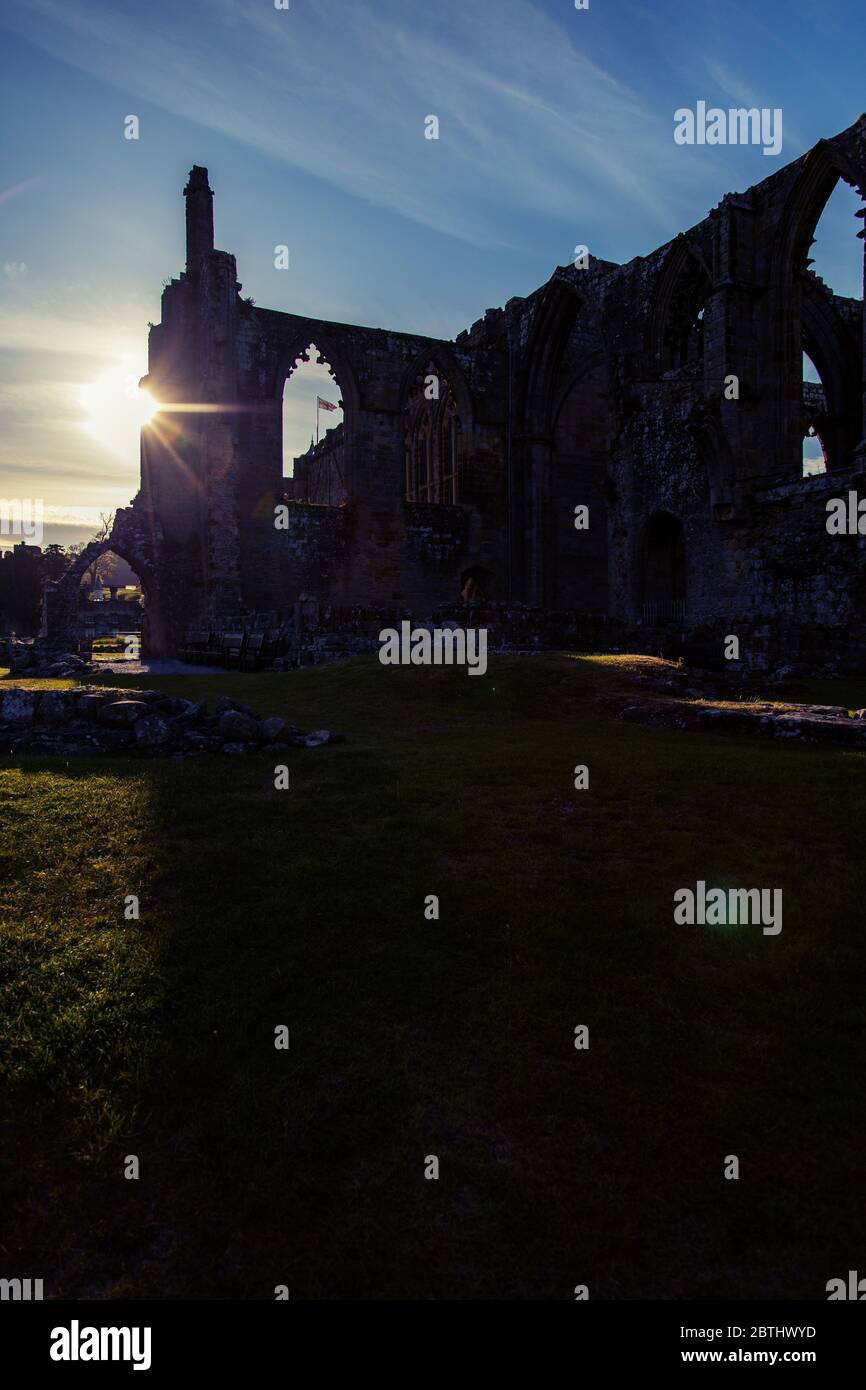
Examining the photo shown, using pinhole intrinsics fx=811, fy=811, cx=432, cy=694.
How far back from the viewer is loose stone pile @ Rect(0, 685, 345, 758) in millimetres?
8164

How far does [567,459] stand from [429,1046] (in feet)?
100

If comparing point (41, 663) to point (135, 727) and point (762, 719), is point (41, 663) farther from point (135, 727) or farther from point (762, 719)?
point (762, 719)

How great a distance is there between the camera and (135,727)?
8.32 metres

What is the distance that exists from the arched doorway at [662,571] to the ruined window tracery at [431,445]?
1038cm

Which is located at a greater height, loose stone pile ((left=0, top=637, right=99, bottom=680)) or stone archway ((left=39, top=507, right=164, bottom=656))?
stone archway ((left=39, top=507, right=164, bottom=656))

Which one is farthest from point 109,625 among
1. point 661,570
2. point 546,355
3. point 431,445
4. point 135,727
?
point 135,727

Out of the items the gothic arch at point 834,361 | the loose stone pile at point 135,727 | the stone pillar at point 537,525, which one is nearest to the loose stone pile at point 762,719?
the loose stone pile at point 135,727

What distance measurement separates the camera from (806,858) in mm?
4984

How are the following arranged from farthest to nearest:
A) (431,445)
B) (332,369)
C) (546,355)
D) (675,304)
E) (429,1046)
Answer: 1. (431,445)
2. (546,355)
3. (332,369)
4. (675,304)
5. (429,1046)

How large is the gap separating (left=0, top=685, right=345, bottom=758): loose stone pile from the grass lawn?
1844mm

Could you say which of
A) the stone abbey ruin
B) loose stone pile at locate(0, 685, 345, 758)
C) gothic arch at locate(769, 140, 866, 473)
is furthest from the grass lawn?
gothic arch at locate(769, 140, 866, 473)

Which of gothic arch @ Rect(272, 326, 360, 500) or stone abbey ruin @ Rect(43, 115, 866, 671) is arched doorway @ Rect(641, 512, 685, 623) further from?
gothic arch @ Rect(272, 326, 360, 500)
